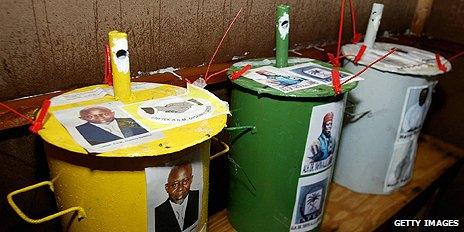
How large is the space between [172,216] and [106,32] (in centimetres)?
73

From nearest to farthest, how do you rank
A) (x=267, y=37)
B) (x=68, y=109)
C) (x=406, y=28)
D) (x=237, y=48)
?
1. (x=68, y=109)
2. (x=237, y=48)
3. (x=267, y=37)
4. (x=406, y=28)

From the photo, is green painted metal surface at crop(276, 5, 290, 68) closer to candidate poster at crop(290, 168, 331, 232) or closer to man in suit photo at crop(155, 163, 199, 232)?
candidate poster at crop(290, 168, 331, 232)

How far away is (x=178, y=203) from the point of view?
1.02 meters

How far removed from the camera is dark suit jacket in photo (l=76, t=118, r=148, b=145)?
89cm

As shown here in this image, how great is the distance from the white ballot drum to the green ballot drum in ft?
1.12

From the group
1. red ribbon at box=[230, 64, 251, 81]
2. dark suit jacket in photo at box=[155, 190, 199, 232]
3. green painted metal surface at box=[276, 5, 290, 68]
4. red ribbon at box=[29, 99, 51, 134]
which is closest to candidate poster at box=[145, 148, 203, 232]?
dark suit jacket in photo at box=[155, 190, 199, 232]

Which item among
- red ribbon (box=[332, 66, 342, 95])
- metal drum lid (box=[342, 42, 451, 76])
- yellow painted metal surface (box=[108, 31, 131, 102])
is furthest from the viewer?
metal drum lid (box=[342, 42, 451, 76])

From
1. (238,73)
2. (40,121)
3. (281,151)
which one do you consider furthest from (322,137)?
(40,121)

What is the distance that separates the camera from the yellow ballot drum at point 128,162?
35.1 inches

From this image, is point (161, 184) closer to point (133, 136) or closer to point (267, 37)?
point (133, 136)

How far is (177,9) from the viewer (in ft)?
4.74

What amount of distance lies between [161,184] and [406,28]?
Answer: 2.55m

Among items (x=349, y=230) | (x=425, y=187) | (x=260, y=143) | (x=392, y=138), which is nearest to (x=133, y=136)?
(x=260, y=143)

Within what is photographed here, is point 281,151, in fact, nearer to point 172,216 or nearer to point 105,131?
point 172,216
